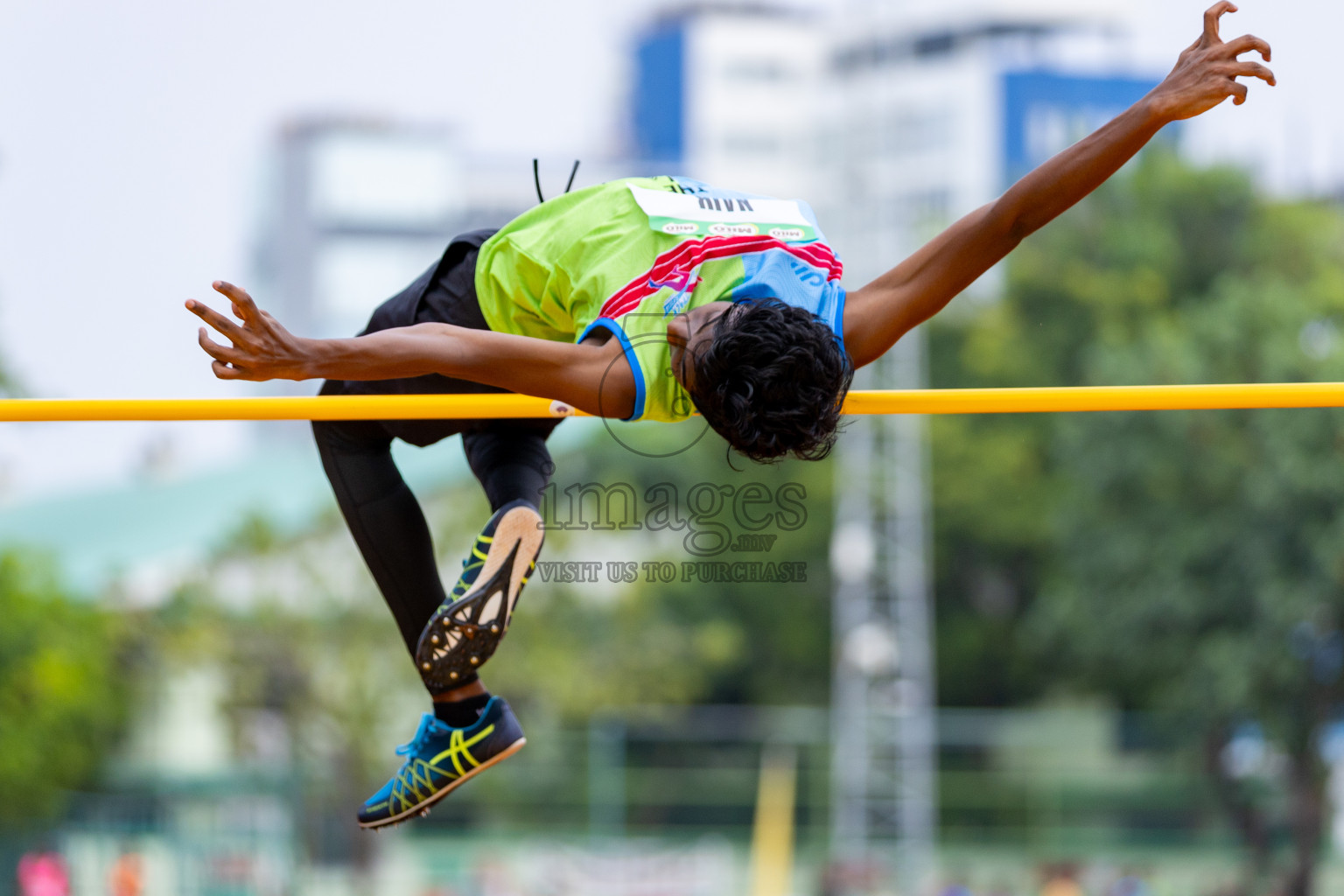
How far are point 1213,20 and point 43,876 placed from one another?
10.9m

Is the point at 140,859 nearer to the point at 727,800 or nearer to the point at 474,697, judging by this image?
the point at 727,800

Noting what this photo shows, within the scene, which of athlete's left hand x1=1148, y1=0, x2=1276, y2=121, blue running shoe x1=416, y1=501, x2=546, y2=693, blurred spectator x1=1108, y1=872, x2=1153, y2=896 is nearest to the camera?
athlete's left hand x1=1148, y1=0, x2=1276, y2=121

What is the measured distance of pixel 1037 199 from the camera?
3.07 metres

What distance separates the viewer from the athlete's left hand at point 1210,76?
9.82 feet

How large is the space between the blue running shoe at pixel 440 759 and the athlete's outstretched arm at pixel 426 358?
0.93 metres

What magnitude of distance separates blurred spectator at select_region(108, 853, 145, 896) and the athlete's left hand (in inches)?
433

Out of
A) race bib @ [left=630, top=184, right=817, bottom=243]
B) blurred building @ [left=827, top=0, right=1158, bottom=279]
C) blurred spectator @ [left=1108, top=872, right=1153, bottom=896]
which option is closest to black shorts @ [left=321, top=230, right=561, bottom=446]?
race bib @ [left=630, top=184, right=817, bottom=243]

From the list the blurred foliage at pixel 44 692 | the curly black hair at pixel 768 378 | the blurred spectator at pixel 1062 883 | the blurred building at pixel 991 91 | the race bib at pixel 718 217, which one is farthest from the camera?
the blurred building at pixel 991 91

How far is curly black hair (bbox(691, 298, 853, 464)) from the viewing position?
288 centimetres

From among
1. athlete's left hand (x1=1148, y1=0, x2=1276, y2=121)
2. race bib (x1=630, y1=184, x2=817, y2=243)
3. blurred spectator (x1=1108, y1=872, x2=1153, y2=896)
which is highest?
athlete's left hand (x1=1148, y1=0, x2=1276, y2=121)

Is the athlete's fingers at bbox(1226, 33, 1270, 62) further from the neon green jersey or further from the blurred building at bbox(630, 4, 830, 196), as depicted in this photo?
the blurred building at bbox(630, 4, 830, 196)

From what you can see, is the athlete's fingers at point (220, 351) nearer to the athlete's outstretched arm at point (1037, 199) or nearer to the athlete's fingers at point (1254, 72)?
the athlete's outstretched arm at point (1037, 199)

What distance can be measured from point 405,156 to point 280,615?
38.7 metres

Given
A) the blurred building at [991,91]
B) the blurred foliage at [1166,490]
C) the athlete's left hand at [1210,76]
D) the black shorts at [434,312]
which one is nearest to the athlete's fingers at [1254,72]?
the athlete's left hand at [1210,76]
